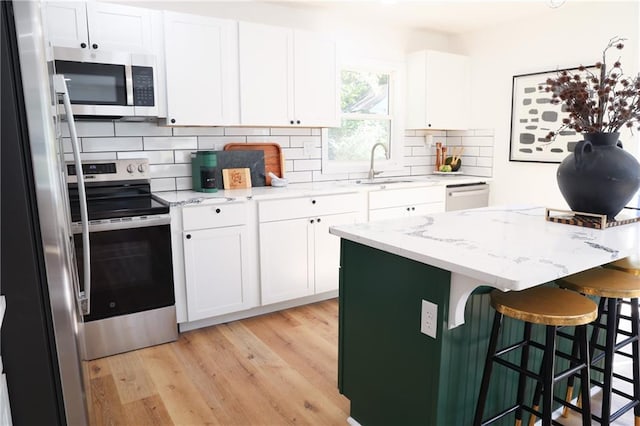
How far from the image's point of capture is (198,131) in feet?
11.4

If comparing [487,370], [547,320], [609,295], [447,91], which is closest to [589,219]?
[609,295]

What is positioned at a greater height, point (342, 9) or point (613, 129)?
point (342, 9)

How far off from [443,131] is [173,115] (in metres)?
3.02

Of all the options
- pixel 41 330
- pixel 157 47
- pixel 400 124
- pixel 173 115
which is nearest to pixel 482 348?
pixel 41 330

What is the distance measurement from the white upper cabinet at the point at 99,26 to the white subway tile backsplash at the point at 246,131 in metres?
0.85

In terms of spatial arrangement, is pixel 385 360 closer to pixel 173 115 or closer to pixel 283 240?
pixel 283 240

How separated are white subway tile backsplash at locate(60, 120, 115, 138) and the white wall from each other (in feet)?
11.3

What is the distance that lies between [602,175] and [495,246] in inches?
26.2

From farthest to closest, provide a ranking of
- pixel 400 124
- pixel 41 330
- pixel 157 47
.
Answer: pixel 400 124, pixel 157 47, pixel 41 330

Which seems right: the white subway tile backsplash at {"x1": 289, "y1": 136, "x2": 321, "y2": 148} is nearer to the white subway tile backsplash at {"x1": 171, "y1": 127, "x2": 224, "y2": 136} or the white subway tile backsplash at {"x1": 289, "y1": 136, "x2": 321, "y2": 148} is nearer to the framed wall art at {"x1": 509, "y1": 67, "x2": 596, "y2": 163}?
the white subway tile backsplash at {"x1": 171, "y1": 127, "x2": 224, "y2": 136}

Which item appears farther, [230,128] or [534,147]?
[534,147]

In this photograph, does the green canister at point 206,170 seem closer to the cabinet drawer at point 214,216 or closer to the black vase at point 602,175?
the cabinet drawer at point 214,216

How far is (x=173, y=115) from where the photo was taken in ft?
10.0

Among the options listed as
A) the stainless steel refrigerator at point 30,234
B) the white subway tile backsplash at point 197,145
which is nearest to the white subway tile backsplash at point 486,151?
the white subway tile backsplash at point 197,145
